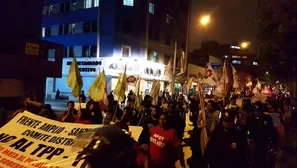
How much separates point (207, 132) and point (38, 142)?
392 cm

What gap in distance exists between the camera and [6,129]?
537 centimetres

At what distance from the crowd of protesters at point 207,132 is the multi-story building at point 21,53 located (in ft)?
36.8

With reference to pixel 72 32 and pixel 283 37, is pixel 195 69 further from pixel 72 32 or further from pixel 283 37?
pixel 283 37

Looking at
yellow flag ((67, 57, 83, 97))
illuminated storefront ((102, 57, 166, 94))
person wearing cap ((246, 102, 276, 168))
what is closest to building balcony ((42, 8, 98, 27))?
illuminated storefront ((102, 57, 166, 94))

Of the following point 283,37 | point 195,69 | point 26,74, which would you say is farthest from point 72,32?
point 283,37

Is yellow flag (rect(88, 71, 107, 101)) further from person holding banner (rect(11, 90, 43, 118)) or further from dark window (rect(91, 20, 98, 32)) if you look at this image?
dark window (rect(91, 20, 98, 32))

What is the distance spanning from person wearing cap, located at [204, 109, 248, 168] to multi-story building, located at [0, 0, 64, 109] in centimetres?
1661

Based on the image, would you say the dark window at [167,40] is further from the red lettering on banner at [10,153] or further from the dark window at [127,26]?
the red lettering on banner at [10,153]

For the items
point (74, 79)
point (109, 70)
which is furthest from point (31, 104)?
point (109, 70)

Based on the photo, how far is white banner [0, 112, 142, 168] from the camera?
4.42 m

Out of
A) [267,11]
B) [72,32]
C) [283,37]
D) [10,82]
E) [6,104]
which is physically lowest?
[6,104]

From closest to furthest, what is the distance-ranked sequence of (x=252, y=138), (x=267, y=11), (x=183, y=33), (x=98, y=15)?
(x=252, y=138)
(x=267, y=11)
(x=98, y=15)
(x=183, y=33)

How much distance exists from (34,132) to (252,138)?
180 inches

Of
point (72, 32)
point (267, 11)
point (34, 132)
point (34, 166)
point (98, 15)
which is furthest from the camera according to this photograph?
point (72, 32)
